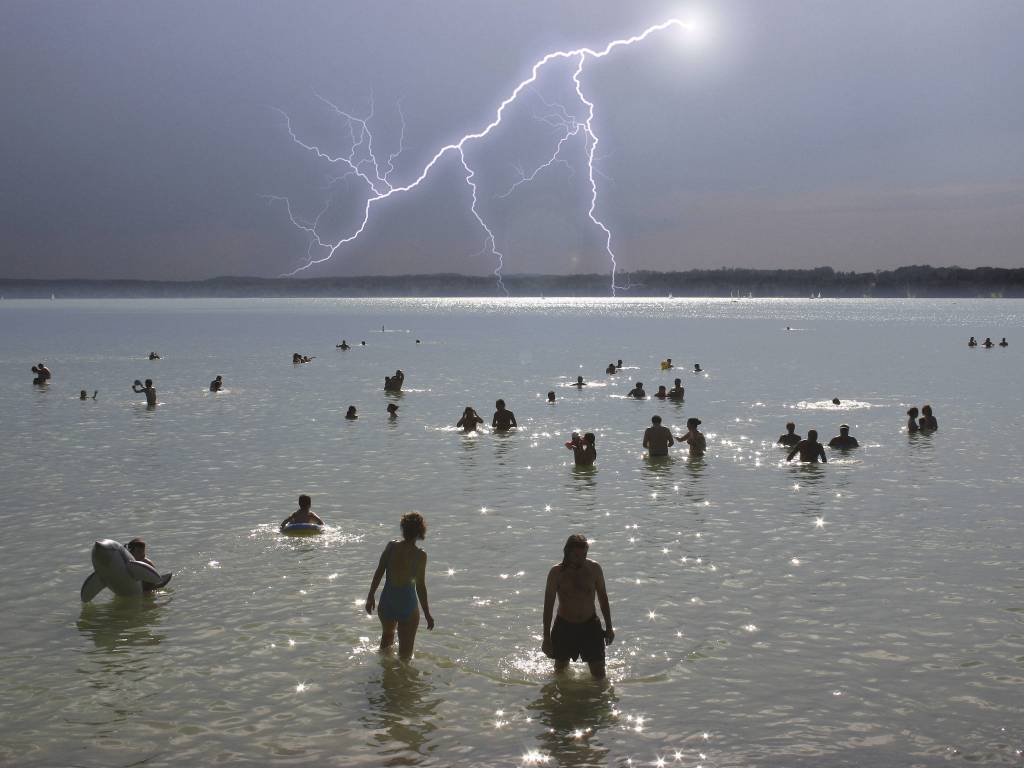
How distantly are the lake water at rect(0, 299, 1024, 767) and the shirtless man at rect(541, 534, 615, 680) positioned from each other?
0.70 m

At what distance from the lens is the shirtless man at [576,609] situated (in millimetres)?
10867

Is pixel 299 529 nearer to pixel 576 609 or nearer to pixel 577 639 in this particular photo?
pixel 577 639

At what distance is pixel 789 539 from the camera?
1953 centimetres

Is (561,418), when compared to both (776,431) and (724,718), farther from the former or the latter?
(724,718)

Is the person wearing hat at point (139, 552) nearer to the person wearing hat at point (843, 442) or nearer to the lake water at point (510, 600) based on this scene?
the lake water at point (510, 600)

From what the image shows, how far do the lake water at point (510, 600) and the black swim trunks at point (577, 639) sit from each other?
67 cm

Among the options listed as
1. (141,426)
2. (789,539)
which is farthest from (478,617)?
(141,426)

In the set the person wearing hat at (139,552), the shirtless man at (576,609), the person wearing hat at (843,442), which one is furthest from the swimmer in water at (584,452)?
the shirtless man at (576,609)

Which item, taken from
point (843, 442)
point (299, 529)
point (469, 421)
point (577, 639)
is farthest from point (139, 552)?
point (843, 442)

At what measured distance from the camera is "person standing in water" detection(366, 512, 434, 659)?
1154 centimetres

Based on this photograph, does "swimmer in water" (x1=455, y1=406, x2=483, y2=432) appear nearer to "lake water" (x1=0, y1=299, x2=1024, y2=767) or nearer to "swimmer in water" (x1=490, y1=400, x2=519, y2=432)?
"swimmer in water" (x1=490, y1=400, x2=519, y2=432)

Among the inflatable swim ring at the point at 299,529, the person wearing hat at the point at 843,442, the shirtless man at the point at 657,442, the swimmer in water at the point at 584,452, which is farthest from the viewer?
the person wearing hat at the point at 843,442

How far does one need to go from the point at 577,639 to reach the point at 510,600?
4.32 meters

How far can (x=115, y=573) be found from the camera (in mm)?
15023
